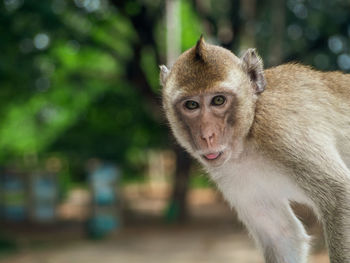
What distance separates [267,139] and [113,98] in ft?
49.6

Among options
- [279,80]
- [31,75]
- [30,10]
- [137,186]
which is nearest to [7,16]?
[30,10]

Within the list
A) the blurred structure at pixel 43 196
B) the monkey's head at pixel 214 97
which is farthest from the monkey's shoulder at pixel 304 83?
the blurred structure at pixel 43 196

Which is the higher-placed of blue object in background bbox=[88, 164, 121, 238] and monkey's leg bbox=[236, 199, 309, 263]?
monkey's leg bbox=[236, 199, 309, 263]

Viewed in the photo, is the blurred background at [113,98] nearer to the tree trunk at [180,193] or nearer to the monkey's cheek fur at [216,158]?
the tree trunk at [180,193]

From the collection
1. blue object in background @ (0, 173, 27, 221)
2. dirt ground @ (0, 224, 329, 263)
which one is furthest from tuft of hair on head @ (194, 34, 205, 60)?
blue object in background @ (0, 173, 27, 221)

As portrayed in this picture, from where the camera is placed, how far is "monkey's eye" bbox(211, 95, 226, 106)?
10.9 ft

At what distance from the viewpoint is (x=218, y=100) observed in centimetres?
336

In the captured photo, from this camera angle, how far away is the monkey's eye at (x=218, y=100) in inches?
131

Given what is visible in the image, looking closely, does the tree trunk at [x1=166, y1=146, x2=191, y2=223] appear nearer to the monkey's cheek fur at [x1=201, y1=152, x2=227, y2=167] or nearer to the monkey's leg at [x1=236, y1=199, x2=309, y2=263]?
the monkey's leg at [x1=236, y1=199, x2=309, y2=263]

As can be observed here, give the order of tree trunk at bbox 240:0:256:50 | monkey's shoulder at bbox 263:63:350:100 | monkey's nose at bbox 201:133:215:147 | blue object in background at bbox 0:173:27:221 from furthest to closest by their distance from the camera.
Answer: blue object in background at bbox 0:173:27:221 → tree trunk at bbox 240:0:256:50 → monkey's shoulder at bbox 263:63:350:100 → monkey's nose at bbox 201:133:215:147

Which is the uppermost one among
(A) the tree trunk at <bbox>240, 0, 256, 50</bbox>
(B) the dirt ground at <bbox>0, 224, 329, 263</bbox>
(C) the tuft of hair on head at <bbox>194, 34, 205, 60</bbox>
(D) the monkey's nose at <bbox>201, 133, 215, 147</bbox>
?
(A) the tree trunk at <bbox>240, 0, 256, 50</bbox>

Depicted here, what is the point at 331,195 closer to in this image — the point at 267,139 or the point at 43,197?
the point at 267,139

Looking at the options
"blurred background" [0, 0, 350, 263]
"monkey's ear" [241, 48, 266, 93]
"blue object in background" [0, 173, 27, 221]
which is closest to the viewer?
"monkey's ear" [241, 48, 266, 93]

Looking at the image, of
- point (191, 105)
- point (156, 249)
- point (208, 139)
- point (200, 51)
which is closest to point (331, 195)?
point (208, 139)
